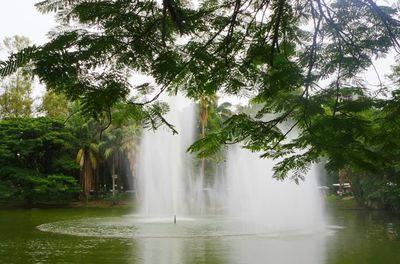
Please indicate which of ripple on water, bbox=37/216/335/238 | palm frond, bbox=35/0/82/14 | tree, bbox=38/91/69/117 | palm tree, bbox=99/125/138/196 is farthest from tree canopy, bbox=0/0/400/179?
tree, bbox=38/91/69/117

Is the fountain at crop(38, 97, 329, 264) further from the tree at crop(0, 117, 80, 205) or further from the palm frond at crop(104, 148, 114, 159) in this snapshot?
the tree at crop(0, 117, 80, 205)

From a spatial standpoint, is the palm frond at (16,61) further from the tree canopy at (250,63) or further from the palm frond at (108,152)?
the palm frond at (108,152)

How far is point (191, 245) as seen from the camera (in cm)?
1102

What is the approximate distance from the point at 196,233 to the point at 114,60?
456 inches

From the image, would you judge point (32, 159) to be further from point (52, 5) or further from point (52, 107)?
point (52, 5)

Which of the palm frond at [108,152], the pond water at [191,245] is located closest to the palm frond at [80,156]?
the palm frond at [108,152]

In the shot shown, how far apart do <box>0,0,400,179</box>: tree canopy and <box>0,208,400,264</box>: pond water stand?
6.41 metres

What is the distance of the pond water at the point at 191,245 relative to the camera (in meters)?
9.30

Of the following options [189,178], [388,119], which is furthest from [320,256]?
[189,178]

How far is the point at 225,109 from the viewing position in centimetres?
3120

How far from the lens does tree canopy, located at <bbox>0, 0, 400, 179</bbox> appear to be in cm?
211

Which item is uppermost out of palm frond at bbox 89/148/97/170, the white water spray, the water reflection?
palm frond at bbox 89/148/97/170

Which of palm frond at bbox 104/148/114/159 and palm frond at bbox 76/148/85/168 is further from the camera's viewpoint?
palm frond at bbox 76/148/85/168

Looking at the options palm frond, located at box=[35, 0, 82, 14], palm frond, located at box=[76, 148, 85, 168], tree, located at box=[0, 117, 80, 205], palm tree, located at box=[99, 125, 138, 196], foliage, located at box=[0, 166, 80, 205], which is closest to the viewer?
palm frond, located at box=[35, 0, 82, 14]
